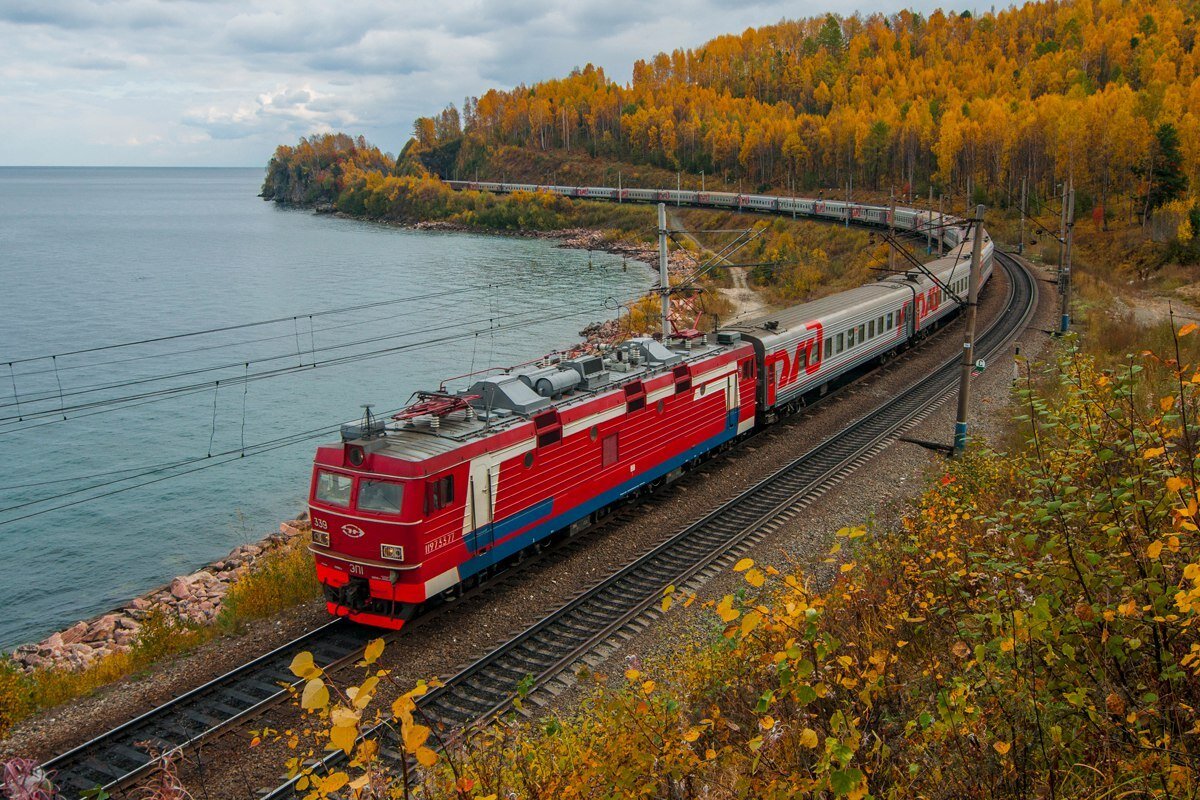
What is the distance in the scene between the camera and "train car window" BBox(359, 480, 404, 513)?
12.9 meters

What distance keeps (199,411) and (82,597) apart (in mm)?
15829

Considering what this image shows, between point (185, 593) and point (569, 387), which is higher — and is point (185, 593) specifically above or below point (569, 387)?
below

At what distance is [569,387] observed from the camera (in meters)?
16.8

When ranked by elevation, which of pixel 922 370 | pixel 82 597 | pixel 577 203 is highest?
pixel 577 203

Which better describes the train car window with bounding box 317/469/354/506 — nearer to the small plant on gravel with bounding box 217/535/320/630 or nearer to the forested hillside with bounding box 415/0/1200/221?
the small plant on gravel with bounding box 217/535/320/630

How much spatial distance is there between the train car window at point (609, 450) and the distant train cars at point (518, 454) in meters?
0.03

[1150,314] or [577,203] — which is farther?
[577,203]

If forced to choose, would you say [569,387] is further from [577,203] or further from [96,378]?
[577,203]

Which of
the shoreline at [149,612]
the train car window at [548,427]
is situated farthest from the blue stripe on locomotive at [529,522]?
the shoreline at [149,612]

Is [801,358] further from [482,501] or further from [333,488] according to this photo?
[333,488]

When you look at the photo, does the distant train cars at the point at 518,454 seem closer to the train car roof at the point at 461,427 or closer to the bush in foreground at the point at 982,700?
the train car roof at the point at 461,427

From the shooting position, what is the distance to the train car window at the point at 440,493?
13.0 metres

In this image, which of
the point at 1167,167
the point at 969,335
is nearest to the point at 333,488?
the point at 969,335

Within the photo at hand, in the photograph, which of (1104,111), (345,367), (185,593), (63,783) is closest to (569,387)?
(63,783)
